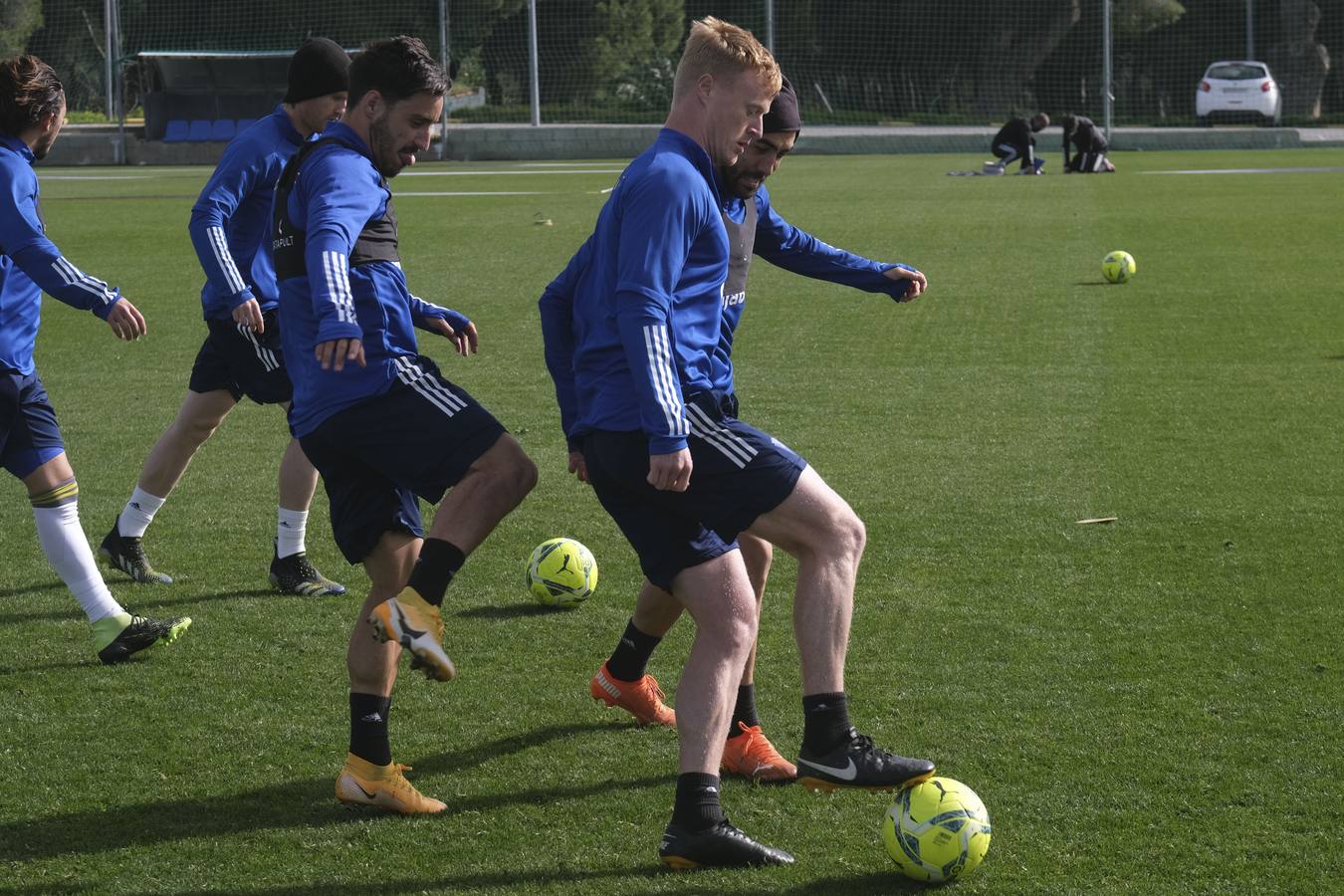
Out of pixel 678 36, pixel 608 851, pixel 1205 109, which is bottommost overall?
pixel 608 851

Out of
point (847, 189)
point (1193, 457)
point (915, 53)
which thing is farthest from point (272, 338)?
point (915, 53)

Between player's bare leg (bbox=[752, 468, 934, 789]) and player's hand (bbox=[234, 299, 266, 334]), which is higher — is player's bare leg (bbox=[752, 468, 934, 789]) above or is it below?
below

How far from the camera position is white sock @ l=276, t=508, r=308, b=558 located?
6.36 m

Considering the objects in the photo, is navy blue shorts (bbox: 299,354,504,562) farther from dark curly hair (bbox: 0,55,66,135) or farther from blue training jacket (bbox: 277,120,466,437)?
dark curly hair (bbox: 0,55,66,135)

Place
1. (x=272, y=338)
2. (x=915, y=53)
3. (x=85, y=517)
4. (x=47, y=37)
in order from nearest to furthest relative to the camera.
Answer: (x=272, y=338)
(x=85, y=517)
(x=915, y=53)
(x=47, y=37)

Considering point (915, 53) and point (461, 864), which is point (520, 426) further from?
point (915, 53)

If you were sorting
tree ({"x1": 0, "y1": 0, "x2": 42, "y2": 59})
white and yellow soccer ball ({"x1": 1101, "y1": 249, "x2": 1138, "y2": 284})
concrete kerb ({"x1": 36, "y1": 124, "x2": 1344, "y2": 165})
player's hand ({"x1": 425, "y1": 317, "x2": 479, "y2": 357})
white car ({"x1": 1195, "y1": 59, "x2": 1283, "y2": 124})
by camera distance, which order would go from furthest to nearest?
tree ({"x1": 0, "y1": 0, "x2": 42, "y2": 59}) → white car ({"x1": 1195, "y1": 59, "x2": 1283, "y2": 124}) → concrete kerb ({"x1": 36, "y1": 124, "x2": 1344, "y2": 165}) → white and yellow soccer ball ({"x1": 1101, "y1": 249, "x2": 1138, "y2": 284}) → player's hand ({"x1": 425, "y1": 317, "x2": 479, "y2": 357})

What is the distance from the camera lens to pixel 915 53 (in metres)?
44.5

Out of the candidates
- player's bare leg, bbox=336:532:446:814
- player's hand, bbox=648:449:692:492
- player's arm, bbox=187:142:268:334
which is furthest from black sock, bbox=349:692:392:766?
player's arm, bbox=187:142:268:334

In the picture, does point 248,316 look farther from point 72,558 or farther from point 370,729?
point 370,729

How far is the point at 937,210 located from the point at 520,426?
43.6ft

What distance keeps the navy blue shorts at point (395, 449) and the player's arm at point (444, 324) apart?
15.9 inches

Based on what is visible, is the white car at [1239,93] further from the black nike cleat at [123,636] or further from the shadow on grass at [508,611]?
the black nike cleat at [123,636]

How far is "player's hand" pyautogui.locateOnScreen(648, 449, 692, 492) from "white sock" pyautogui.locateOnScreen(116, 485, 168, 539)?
11.9ft
